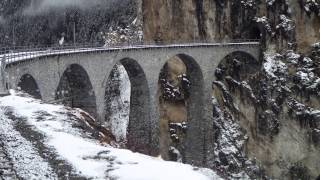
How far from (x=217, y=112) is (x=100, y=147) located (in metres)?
53.3

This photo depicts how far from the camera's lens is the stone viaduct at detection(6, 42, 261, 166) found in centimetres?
3538

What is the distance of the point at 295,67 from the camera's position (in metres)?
61.3

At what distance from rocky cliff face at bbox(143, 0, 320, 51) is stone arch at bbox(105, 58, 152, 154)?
21112 millimetres

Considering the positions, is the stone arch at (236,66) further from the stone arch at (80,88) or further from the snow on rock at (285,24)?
the stone arch at (80,88)

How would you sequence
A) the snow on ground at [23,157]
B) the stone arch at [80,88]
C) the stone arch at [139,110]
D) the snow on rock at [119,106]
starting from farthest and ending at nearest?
the snow on rock at [119,106] → the stone arch at [139,110] → the stone arch at [80,88] → the snow on ground at [23,157]

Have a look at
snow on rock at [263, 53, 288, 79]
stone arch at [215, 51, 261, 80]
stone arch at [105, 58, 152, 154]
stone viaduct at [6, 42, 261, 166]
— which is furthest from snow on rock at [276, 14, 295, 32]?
stone arch at [105, 58, 152, 154]

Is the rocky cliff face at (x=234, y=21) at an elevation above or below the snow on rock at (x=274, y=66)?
above

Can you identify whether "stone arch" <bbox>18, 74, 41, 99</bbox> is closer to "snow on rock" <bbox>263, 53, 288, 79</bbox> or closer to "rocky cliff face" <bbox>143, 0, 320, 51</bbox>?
"snow on rock" <bbox>263, 53, 288, 79</bbox>

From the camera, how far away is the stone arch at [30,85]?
112 ft

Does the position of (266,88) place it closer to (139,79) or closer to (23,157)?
(139,79)

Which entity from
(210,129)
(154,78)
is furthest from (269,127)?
(154,78)

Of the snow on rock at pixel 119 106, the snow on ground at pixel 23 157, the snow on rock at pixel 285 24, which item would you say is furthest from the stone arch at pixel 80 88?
the snow on rock at pixel 285 24

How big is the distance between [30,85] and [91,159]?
23217 mm

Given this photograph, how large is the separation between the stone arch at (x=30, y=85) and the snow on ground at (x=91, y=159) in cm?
1805
